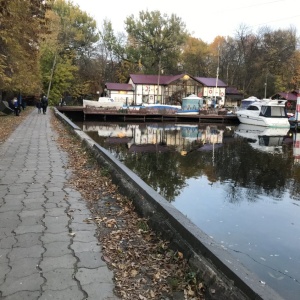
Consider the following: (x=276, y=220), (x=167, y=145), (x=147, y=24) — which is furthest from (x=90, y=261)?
(x=147, y=24)

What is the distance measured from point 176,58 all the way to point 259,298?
225 feet

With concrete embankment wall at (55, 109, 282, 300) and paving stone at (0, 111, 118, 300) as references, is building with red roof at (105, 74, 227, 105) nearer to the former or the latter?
paving stone at (0, 111, 118, 300)

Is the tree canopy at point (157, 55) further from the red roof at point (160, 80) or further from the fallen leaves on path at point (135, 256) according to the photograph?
the fallen leaves on path at point (135, 256)

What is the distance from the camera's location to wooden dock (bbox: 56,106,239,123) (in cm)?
4197

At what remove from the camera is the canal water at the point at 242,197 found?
5.45 m

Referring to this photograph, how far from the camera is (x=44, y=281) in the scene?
3.07m

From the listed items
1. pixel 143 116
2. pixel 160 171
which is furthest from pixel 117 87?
pixel 160 171

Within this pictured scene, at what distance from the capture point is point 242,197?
9109 mm

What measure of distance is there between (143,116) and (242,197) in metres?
34.4

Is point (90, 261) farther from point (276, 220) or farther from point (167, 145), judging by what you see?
point (167, 145)

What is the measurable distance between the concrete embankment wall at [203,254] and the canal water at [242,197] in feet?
0.70

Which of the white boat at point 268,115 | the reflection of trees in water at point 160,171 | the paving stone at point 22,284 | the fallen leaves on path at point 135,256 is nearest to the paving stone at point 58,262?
the paving stone at point 22,284

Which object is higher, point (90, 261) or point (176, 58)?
point (176, 58)

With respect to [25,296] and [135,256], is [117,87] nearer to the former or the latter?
[135,256]
